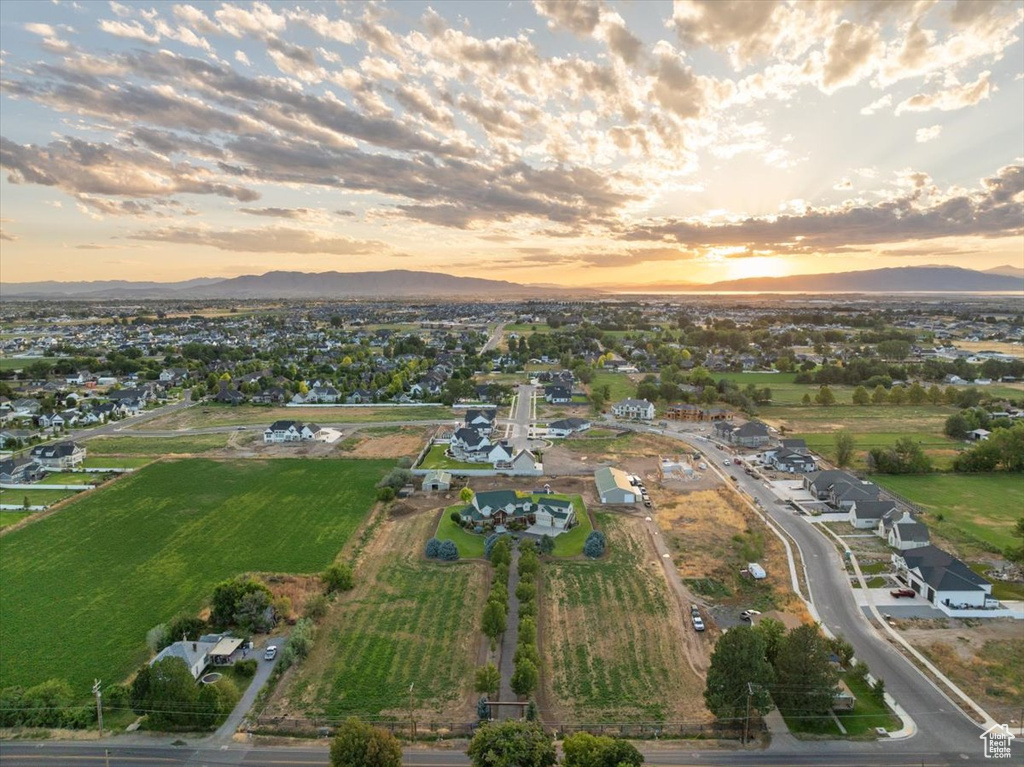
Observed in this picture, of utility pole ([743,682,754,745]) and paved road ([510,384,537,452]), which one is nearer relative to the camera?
utility pole ([743,682,754,745])

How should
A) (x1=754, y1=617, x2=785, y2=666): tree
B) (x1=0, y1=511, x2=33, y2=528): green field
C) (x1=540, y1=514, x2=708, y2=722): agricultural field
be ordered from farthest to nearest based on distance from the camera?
1. (x1=0, y1=511, x2=33, y2=528): green field
2. (x1=754, y1=617, x2=785, y2=666): tree
3. (x1=540, y1=514, x2=708, y2=722): agricultural field

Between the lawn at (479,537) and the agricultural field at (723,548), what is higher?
the lawn at (479,537)

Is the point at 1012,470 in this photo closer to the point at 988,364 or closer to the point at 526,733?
the point at 526,733

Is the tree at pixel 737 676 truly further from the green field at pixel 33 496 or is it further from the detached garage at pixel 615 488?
the green field at pixel 33 496

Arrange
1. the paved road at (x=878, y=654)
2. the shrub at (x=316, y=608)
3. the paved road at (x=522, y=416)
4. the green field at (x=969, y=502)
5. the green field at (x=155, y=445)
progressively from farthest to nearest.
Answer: the paved road at (x=522, y=416), the green field at (x=155, y=445), the green field at (x=969, y=502), the shrub at (x=316, y=608), the paved road at (x=878, y=654)

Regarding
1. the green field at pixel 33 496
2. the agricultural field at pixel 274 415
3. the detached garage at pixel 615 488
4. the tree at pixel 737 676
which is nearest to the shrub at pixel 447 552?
the detached garage at pixel 615 488

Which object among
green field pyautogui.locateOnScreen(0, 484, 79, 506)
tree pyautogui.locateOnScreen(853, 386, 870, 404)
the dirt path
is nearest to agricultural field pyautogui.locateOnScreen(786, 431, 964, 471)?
tree pyautogui.locateOnScreen(853, 386, 870, 404)

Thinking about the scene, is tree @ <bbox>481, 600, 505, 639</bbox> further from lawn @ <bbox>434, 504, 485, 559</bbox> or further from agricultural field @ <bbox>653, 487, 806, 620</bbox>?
agricultural field @ <bbox>653, 487, 806, 620</bbox>
